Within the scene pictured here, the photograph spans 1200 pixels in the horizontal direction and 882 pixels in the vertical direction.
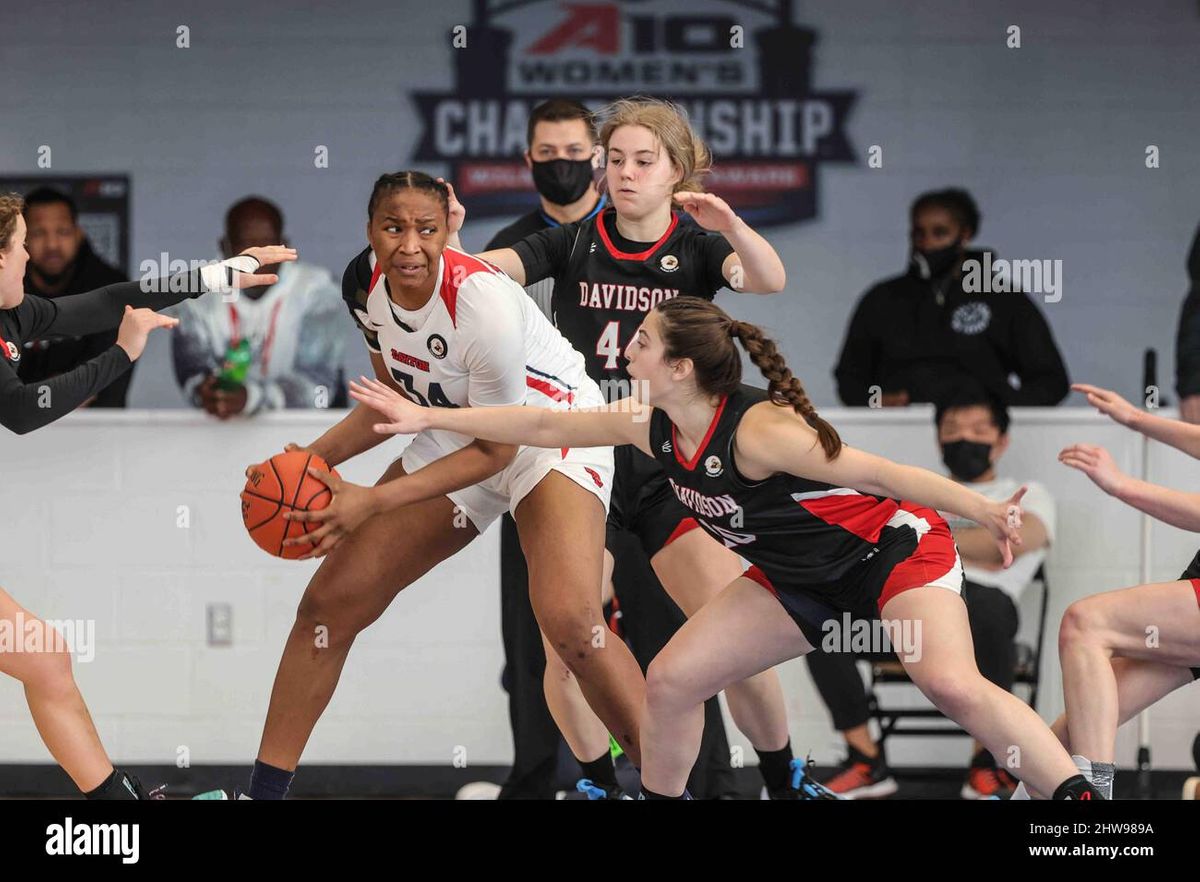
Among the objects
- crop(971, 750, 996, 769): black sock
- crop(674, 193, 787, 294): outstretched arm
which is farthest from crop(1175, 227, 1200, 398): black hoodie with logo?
crop(674, 193, 787, 294): outstretched arm

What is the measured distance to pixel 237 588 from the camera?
6.11 m

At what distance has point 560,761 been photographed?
229 inches

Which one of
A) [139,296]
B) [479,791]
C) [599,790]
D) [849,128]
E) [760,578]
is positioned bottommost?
[479,791]

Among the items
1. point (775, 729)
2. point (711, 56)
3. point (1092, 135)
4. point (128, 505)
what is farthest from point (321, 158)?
point (775, 729)

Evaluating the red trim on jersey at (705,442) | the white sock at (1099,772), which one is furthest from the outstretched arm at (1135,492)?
the red trim on jersey at (705,442)

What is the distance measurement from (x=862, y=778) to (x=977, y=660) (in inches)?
23.5

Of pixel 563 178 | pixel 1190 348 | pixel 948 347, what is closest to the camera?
pixel 563 178

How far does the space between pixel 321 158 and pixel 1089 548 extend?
4488mm

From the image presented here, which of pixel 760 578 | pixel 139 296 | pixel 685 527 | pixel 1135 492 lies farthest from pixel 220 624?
pixel 1135 492

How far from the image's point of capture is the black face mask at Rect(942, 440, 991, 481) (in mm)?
5902

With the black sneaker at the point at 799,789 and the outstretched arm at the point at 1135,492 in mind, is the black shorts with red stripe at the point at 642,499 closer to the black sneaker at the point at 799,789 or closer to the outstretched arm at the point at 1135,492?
the black sneaker at the point at 799,789

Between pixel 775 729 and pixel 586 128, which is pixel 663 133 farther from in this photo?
pixel 775 729

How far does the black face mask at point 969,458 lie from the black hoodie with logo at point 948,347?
482 millimetres

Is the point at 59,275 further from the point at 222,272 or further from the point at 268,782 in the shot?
the point at 268,782
